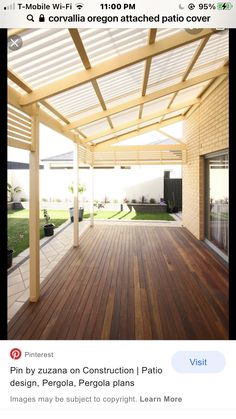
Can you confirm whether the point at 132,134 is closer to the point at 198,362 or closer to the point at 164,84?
the point at 164,84

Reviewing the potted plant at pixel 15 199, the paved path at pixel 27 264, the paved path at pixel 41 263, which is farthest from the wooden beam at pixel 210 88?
the potted plant at pixel 15 199

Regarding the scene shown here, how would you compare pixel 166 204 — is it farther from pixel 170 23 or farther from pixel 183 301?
pixel 170 23

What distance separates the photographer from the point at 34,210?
12.3 ft

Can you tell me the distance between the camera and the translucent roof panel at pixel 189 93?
21.1 ft

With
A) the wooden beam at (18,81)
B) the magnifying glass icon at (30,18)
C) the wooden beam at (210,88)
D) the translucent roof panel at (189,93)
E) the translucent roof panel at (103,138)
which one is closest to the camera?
the magnifying glass icon at (30,18)

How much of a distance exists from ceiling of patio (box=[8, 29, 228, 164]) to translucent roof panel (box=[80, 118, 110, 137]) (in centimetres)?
7

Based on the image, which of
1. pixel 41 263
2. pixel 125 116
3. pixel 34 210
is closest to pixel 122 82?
pixel 125 116

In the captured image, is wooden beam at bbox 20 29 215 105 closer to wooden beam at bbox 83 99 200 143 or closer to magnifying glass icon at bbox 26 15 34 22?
magnifying glass icon at bbox 26 15 34 22

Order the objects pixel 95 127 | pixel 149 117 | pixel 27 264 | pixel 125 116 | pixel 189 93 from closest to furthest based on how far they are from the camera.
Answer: pixel 27 264, pixel 189 93, pixel 125 116, pixel 95 127, pixel 149 117

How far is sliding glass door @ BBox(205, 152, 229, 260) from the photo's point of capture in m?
5.22

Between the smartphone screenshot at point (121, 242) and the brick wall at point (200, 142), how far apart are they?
1.9 inches

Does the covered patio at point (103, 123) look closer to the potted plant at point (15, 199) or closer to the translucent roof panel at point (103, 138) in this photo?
the translucent roof panel at point (103, 138)

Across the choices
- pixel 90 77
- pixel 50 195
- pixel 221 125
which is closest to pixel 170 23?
pixel 90 77

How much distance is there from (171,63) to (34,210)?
3.49m
